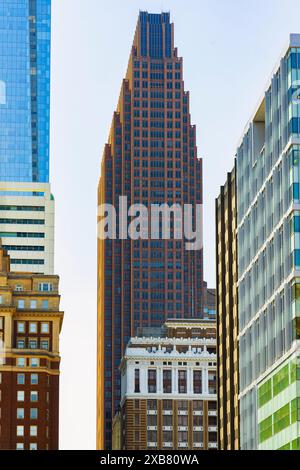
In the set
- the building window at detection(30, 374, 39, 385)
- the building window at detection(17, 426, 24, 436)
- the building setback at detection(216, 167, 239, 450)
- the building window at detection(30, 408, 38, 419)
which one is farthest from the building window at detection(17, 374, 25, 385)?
the building setback at detection(216, 167, 239, 450)

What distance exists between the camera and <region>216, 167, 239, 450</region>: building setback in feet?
503

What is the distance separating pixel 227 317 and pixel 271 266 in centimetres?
3752

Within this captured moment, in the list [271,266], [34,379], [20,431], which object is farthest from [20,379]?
[271,266]

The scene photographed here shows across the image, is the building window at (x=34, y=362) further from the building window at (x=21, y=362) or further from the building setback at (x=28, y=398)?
the building window at (x=21, y=362)

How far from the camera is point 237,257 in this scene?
5999 inches

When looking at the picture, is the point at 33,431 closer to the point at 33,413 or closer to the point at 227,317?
the point at 33,413

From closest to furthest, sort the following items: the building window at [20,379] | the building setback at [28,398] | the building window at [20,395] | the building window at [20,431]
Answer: the building setback at [28,398]
the building window at [20,431]
the building window at [20,395]
the building window at [20,379]

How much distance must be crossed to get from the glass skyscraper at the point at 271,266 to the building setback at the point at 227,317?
7661mm

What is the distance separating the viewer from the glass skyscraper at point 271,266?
11269cm

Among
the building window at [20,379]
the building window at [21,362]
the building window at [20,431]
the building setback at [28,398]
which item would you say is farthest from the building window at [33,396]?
the building window at [21,362]
